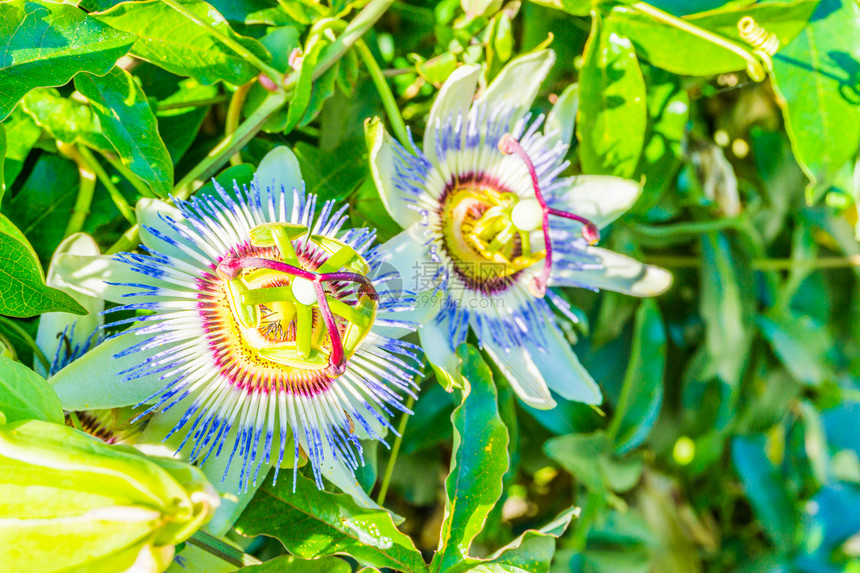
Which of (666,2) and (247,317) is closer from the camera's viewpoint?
(247,317)

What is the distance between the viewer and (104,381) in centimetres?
88

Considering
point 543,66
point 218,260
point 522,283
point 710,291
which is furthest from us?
point 710,291

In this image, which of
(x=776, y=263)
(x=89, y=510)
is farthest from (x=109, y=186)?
(x=776, y=263)

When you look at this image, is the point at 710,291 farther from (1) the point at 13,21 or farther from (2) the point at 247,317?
(1) the point at 13,21

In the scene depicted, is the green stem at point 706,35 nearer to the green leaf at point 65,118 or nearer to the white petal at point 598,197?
the white petal at point 598,197

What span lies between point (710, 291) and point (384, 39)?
972 millimetres

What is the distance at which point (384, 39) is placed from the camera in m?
1.26

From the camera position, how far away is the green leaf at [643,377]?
4.95 ft

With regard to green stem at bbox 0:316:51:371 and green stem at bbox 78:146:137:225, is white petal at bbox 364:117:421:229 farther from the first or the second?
green stem at bbox 0:316:51:371

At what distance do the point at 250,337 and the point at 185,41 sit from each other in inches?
16.9

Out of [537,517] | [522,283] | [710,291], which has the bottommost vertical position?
[537,517]

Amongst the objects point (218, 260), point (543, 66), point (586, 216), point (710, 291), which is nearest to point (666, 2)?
point (543, 66)

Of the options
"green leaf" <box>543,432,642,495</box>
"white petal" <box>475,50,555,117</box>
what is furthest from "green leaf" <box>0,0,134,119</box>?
"green leaf" <box>543,432,642,495</box>

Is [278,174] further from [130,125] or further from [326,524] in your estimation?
[326,524]
